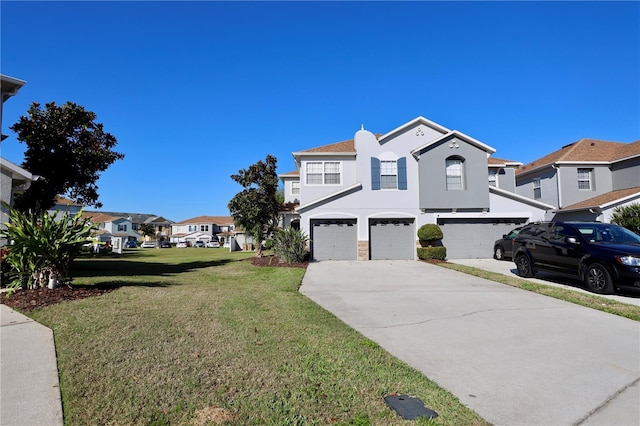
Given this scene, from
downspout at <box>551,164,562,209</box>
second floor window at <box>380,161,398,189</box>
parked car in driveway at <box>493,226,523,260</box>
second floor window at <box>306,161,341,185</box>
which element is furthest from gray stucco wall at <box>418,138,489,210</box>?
downspout at <box>551,164,562,209</box>

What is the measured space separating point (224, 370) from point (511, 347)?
381cm

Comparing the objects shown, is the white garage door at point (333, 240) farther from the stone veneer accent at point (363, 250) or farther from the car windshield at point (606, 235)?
the car windshield at point (606, 235)

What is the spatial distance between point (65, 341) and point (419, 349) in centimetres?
463

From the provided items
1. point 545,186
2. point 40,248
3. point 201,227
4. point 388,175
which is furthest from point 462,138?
point 201,227

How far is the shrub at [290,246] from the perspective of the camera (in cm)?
1736

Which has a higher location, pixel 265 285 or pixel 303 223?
pixel 303 223

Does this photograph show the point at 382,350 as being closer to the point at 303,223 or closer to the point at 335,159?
the point at 303,223

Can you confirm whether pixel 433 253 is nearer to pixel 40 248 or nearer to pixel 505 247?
pixel 505 247

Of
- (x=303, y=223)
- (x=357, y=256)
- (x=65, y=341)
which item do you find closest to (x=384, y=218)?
(x=357, y=256)

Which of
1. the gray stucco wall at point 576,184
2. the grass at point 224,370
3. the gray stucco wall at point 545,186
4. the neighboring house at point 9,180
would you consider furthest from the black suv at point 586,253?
the neighboring house at point 9,180

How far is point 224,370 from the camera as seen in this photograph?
12.6 ft

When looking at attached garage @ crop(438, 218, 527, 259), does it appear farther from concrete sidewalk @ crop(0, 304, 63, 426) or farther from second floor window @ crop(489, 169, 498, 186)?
concrete sidewalk @ crop(0, 304, 63, 426)

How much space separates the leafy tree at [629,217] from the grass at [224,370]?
17.8 metres

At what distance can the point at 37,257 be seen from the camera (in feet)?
25.4
